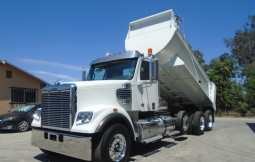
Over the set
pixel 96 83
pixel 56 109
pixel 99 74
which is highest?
pixel 99 74

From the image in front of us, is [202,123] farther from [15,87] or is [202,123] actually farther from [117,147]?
[15,87]

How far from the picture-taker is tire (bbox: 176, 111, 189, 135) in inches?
300

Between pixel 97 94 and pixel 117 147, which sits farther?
pixel 97 94

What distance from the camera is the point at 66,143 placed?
13.9ft

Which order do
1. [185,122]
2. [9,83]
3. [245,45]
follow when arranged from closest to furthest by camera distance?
[185,122] < [9,83] < [245,45]

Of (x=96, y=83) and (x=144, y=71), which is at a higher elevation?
(x=144, y=71)

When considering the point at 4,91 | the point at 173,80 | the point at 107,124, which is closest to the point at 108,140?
the point at 107,124

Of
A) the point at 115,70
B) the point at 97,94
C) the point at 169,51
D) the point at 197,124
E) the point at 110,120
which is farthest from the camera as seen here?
the point at 197,124

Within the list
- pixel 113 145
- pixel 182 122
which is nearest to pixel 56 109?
pixel 113 145

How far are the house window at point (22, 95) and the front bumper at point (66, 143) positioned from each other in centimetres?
1122

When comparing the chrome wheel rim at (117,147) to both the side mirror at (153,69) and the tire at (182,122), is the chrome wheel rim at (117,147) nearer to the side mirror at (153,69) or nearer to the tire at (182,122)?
the side mirror at (153,69)

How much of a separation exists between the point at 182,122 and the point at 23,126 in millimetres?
7463

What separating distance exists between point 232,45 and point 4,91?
34.4 meters

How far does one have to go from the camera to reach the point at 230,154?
589 cm
